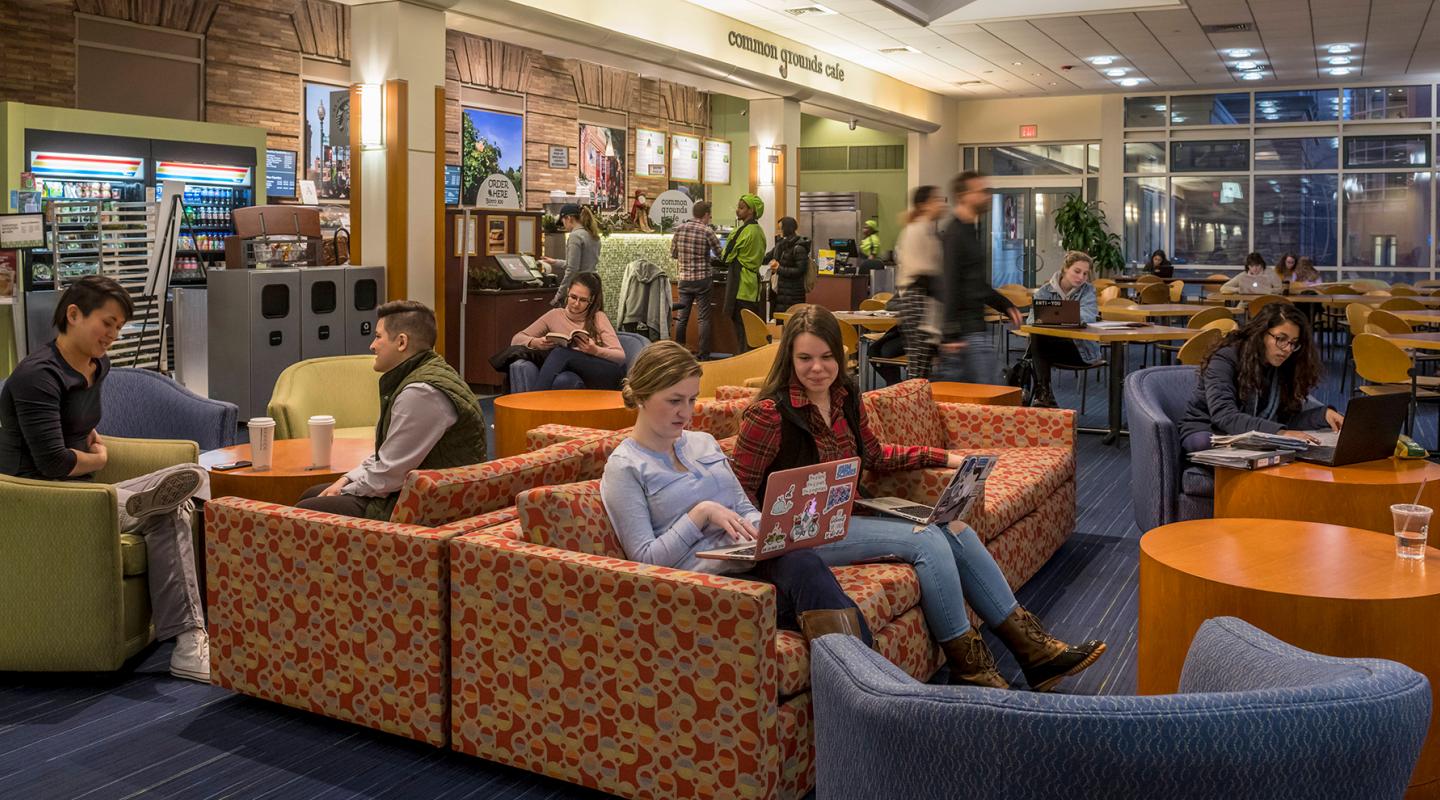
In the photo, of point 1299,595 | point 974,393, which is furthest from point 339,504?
point 974,393

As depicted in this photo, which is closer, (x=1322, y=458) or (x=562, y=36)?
(x=1322, y=458)

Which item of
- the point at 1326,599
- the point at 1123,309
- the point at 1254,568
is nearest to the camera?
the point at 1326,599

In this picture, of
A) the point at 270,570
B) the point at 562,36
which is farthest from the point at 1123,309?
the point at 270,570

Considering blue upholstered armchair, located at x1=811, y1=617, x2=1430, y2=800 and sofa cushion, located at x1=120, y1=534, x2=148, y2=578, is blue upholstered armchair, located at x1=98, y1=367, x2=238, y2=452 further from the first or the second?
blue upholstered armchair, located at x1=811, y1=617, x2=1430, y2=800

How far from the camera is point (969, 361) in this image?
6789 millimetres

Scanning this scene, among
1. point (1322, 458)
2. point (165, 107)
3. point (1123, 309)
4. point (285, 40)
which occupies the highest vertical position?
point (285, 40)

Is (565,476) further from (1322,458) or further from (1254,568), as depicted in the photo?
(1322,458)

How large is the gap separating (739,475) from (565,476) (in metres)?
0.53

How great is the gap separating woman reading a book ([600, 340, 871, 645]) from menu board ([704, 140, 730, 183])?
1401 centimetres

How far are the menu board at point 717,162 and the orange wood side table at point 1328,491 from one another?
42.7 ft

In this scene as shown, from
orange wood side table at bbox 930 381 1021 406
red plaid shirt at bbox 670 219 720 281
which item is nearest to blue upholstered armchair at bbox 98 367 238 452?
orange wood side table at bbox 930 381 1021 406

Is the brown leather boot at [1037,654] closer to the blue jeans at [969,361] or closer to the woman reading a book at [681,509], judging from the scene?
the woman reading a book at [681,509]

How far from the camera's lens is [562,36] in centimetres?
1097

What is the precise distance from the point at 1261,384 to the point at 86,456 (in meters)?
4.44
